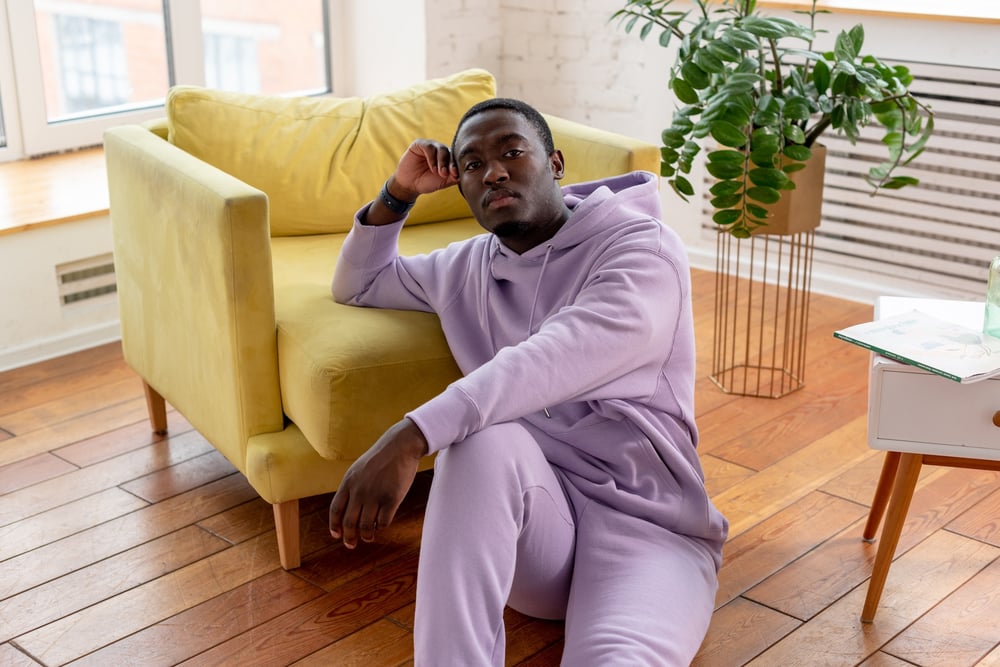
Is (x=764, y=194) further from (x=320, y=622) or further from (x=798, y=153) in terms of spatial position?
(x=320, y=622)

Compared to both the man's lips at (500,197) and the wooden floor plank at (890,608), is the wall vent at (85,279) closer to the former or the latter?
the man's lips at (500,197)

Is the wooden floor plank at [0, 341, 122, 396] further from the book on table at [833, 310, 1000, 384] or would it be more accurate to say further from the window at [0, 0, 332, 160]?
the book on table at [833, 310, 1000, 384]

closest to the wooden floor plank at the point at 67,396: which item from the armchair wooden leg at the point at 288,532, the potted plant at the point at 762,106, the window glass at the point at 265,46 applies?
the armchair wooden leg at the point at 288,532

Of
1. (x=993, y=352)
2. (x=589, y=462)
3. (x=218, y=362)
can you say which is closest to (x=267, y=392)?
(x=218, y=362)

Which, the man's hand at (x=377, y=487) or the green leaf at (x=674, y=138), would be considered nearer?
the man's hand at (x=377, y=487)

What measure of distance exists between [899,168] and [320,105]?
5.26ft

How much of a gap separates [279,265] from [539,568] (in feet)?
3.19

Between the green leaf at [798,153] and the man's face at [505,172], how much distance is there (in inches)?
33.8

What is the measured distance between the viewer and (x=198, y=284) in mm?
2145

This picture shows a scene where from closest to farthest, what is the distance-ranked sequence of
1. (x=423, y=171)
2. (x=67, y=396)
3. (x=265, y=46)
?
(x=423, y=171), (x=67, y=396), (x=265, y=46)

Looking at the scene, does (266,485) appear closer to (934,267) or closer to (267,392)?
(267,392)

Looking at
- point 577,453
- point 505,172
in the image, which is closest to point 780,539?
point 577,453

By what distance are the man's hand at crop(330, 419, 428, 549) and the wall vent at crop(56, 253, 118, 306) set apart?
1.79 metres

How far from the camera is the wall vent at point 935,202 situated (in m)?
3.09
